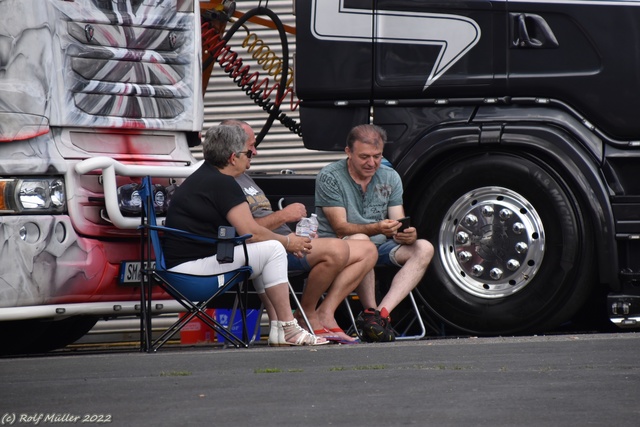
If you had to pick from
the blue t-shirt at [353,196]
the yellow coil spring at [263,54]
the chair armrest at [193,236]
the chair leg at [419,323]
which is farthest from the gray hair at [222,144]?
the yellow coil spring at [263,54]

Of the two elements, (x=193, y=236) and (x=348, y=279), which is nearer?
(x=193, y=236)

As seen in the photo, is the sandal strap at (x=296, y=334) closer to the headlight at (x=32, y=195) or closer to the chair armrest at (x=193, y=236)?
the chair armrest at (x=193, y=236)

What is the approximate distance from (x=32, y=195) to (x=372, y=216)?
2042 mm

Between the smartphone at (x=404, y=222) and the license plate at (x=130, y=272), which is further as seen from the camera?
the smartphone at (x=404, y=222)

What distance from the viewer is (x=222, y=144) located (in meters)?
7.79

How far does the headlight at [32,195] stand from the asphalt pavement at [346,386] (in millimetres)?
841

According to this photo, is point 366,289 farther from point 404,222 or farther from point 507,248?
point 507,248

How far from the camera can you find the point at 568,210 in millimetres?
7828

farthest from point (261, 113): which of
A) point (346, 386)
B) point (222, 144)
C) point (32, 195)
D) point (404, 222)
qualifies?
point (346, 386)

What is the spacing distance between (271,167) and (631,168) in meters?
3.64

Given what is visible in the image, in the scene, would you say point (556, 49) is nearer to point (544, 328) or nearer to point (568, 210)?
point (568, 210)

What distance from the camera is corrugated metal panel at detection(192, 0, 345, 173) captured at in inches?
392

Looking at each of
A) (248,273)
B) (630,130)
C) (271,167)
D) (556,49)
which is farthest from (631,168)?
(271,167)

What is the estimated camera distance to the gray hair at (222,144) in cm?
777
